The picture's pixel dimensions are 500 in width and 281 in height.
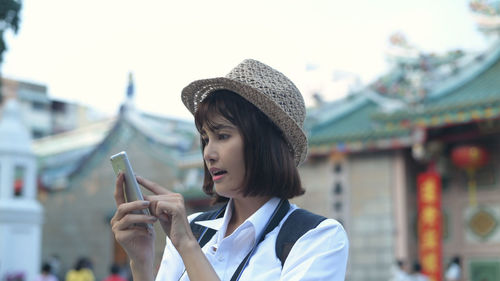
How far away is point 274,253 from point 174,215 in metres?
0.26

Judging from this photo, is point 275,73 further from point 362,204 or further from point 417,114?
point 362,204

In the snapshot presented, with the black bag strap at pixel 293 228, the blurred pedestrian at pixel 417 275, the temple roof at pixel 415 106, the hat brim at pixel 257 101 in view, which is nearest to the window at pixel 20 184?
the temple roof at pixel 415 106

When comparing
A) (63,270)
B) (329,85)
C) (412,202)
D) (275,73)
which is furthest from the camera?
(63,270)

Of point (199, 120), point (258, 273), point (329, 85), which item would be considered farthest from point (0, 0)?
point (329, 85)

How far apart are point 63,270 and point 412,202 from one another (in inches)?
422

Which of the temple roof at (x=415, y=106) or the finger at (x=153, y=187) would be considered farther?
the temple roof at (x=415, y=106)

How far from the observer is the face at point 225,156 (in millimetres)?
1711

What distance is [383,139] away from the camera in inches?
476

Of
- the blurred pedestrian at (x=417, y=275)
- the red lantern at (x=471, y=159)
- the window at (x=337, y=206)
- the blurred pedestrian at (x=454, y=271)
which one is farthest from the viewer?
the window at (x=337, y=206)

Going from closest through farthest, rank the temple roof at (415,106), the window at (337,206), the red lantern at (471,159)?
the temple roof at (415,106) < the red lantern at (471,159) < the window at (337,206)

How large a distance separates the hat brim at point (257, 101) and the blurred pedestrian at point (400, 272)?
9017mm

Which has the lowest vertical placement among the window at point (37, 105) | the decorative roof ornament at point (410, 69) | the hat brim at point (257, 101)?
the window at point (37, 105)

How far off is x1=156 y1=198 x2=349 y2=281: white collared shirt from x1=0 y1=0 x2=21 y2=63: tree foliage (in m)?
4.23

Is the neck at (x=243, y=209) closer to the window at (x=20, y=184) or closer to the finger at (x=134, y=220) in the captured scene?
the finger at (x=134, y=220)
